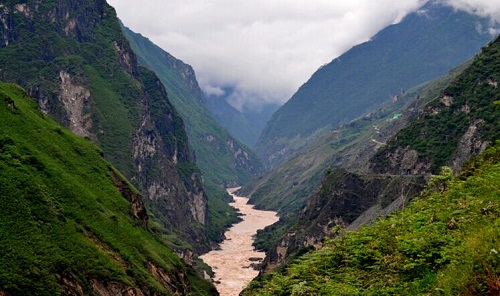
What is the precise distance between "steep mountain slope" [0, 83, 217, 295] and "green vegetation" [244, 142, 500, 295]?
107ft

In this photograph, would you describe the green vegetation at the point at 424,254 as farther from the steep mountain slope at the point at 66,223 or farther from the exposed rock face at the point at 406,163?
the exposed rock face at the point at 406,163

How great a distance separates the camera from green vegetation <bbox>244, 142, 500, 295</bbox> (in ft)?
52.9

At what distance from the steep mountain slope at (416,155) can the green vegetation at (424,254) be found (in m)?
72.8

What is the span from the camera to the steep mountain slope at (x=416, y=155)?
105000 mm

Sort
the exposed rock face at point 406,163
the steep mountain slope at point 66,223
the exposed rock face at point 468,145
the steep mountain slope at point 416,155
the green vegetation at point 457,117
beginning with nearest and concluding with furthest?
1. the steep mountain slope at point 66,223
2. the exposed rock face at point 468,145
3. the steep mountain slope at point 416,155
4. the green vegetation at point 457,117
5. the exposed rock face at point 406,163

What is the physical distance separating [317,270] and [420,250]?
246 inches

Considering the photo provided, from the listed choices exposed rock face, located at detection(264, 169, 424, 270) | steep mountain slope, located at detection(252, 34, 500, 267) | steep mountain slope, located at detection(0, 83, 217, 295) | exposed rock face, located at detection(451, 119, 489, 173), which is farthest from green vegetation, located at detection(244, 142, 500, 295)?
exposed rock face, located at detection(264, 169, 424, 270)

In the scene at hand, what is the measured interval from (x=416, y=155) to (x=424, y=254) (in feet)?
358

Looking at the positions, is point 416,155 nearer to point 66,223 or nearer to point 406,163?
point 406,163

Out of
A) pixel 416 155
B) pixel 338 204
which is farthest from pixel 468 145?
pixel 338 204

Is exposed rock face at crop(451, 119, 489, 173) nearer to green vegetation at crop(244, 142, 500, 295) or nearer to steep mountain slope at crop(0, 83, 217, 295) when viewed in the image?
steep mountain slope at crop(0, 83, 217, 295)

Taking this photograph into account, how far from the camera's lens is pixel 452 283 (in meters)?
16.0

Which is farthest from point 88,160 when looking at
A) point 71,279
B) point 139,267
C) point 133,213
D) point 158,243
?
point 71,279

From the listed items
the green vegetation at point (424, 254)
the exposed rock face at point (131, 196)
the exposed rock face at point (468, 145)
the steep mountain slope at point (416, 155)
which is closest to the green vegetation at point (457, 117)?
the steep mountain slope at point (416, 155)
